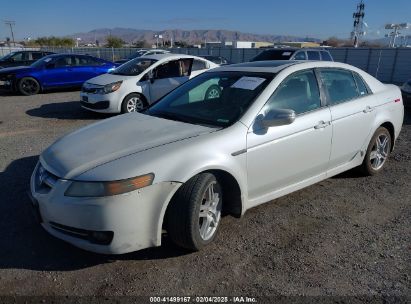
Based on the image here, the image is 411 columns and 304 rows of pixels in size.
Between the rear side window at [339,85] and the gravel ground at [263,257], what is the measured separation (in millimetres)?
1118

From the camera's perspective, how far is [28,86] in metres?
12.9

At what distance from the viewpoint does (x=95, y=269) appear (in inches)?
116

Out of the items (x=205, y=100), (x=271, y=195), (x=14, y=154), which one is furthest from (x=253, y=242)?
(x=14, y=154)

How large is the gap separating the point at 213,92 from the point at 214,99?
0.53ft

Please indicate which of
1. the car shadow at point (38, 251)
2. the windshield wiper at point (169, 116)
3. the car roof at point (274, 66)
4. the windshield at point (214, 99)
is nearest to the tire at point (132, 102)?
the windshield at point (214, 99)

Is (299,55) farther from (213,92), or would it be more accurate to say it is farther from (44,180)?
(44,180)

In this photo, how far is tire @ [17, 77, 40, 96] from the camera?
1273 centimetres

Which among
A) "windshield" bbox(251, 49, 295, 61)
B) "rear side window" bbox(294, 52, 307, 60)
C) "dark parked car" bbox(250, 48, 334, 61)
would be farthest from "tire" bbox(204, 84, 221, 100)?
"rear side window" bbox(294, 52, 307, 60)

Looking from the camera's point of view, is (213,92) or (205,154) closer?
(205,154)

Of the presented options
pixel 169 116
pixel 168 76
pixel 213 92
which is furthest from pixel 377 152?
pixel 168 76

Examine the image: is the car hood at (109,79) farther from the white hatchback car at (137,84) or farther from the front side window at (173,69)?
the front side window at (173,69)

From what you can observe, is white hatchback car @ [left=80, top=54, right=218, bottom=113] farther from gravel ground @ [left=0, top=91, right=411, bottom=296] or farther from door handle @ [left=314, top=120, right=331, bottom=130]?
door handle @ [left=314, top=120, right=331, bottom=130]

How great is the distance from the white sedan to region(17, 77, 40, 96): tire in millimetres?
10372

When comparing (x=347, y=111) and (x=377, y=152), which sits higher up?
(x=347, y=111)
